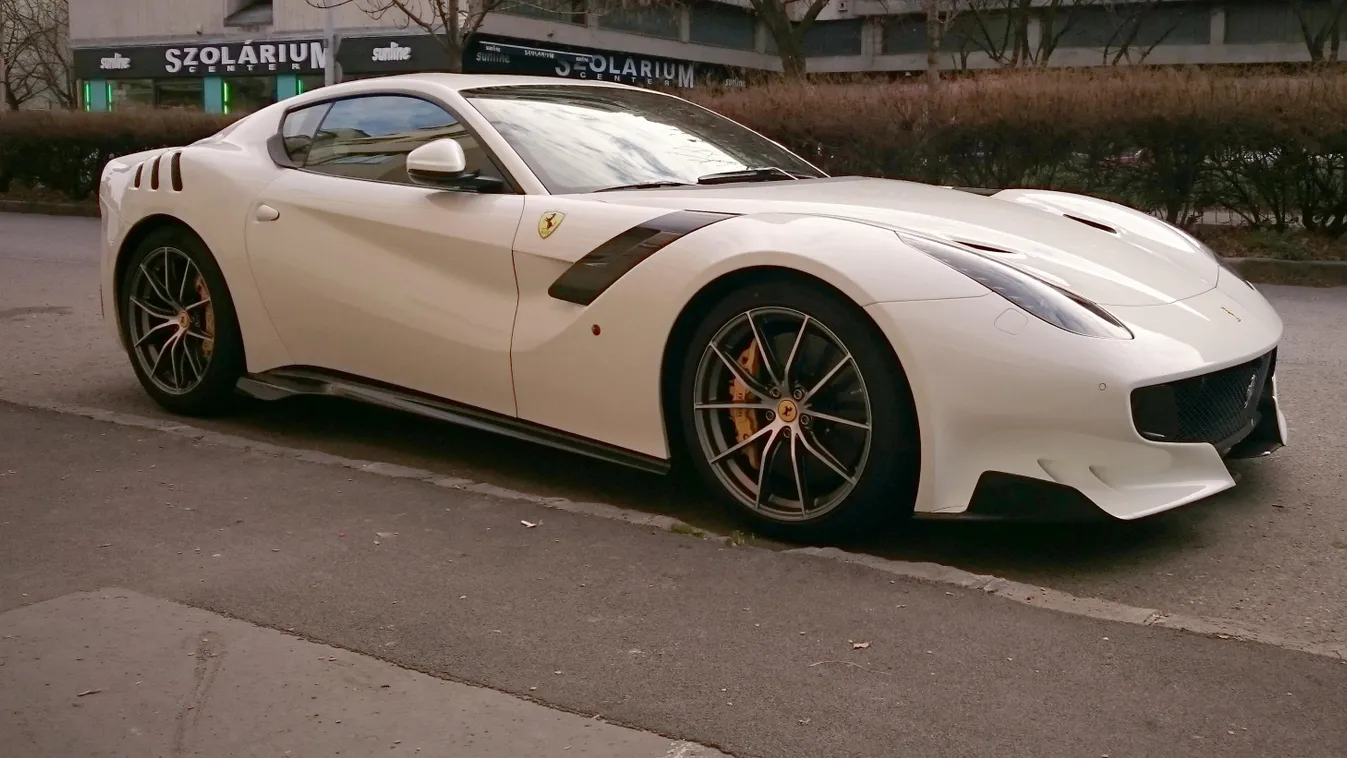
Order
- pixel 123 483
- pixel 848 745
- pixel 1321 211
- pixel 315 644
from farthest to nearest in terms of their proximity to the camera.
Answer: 1. pixel 1321 211
2. pixel 123 483
3. pixel 315 644
4. pixel 848 745

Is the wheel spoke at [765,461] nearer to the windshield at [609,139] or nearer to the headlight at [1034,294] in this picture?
the headlight at [1034,294]

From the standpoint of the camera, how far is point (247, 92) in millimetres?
42281

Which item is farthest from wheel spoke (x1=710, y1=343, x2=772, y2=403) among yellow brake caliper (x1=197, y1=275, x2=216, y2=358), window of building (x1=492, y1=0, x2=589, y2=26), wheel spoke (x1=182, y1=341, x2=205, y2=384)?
window of building (x1=492, y1=0, x2=589, y2=26)

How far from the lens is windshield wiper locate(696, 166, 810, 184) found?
4.98m

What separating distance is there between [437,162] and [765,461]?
58.0 inches

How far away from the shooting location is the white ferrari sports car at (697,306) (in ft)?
12.3

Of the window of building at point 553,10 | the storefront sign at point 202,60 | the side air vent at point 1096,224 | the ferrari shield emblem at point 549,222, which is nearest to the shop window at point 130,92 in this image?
the storefront sign at point 202,60

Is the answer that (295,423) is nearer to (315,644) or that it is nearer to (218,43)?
(315,644)

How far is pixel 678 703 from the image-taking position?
9.85ft

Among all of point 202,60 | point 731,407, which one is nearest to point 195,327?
point 731,407

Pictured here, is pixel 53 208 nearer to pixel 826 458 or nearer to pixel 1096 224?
pixel 1096 224

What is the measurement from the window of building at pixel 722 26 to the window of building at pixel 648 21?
3.37ft

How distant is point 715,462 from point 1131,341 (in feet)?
3.97

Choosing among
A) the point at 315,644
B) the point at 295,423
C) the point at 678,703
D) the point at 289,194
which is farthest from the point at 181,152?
the point at 678,703
